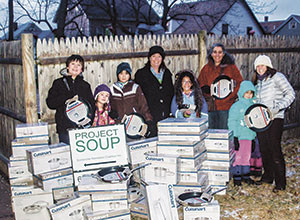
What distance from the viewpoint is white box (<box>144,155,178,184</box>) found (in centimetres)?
475

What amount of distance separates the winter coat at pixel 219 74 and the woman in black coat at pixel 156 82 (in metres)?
0.72

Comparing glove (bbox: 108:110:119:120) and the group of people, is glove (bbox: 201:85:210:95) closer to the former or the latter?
the group of people

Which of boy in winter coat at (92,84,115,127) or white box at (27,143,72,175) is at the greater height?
boy in winter coat at (92,84,115,127)

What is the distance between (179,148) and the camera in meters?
4.99

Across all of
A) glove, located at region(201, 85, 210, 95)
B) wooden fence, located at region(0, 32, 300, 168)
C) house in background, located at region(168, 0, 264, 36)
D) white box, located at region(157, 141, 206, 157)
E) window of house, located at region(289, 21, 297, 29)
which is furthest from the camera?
window of house, located at region(289, 21, 297, 29)

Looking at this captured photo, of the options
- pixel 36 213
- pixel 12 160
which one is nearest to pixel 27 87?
pixel 12 160

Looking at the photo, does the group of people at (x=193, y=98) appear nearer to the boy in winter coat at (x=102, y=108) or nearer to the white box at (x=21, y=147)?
the boy in winter coat at (x=102, y=108)

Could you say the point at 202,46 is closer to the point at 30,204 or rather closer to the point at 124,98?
the point at 124,98

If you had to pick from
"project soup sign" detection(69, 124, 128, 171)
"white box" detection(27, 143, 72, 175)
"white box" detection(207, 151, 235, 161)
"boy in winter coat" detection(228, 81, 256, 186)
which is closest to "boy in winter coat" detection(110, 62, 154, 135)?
"project soup sign" detection(69, 124, 128, 171)

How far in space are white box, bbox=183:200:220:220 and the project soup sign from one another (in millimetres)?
1304

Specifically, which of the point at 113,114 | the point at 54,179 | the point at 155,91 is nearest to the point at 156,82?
the point at 155,91

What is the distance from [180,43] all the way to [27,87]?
339 cm

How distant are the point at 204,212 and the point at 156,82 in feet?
8.60

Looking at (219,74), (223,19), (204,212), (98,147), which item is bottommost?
(204,212)
